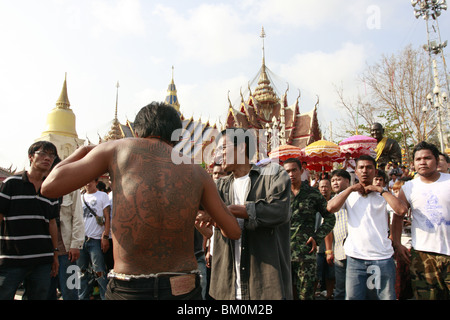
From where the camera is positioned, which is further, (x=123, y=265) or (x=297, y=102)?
(x=297, y=102)

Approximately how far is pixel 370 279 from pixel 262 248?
1.71 metres

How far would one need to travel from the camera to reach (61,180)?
178 cm

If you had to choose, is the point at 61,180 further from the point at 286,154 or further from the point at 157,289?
the point at 286,154

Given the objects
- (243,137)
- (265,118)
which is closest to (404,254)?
(243,137)

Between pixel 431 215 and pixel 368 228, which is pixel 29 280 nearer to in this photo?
Answer: pixel 368 228

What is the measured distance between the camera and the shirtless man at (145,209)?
1785 mm

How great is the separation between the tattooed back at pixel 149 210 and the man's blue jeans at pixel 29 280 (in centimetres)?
186

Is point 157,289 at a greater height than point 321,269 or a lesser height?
greater

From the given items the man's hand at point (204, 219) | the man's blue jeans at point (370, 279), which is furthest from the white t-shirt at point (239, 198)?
the man's blue jeans at point (370, 279)

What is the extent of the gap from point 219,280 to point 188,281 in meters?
0.82

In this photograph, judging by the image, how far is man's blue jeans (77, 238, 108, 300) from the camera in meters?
4.61

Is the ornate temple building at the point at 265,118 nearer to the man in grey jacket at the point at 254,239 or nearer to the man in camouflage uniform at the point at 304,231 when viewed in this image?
the man in camouflage uniform at the point at 304,231

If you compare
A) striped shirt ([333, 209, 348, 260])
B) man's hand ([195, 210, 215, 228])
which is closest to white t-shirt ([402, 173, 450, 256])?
striped shirt ([333, 209, 348, 260])

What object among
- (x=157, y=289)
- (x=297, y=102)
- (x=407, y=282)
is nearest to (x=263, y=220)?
(x=157, y=289)
